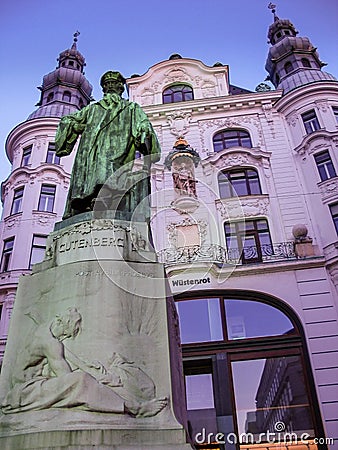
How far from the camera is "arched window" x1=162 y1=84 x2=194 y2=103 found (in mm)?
20609

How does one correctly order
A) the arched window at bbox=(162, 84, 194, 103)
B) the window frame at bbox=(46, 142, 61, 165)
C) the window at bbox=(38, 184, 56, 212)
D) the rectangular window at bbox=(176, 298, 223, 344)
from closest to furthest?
1. the rectangular window at bbox=(176, 298, 223, 344)
2. the window at bbox=(38, 184, 56, 212)
3. the window frame at bbox=(46, 142, 61, 165)
4. the arched window at bbox=(162, 84, 194, 103)

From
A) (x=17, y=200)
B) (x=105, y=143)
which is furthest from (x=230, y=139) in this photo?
(x=105, y=143)

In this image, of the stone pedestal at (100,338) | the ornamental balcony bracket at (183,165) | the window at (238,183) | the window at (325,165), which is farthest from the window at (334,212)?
the stone pedestal at (100,338)

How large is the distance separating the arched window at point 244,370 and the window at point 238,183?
15.8ft

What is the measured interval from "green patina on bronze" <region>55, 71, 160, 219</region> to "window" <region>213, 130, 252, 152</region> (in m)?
12.6

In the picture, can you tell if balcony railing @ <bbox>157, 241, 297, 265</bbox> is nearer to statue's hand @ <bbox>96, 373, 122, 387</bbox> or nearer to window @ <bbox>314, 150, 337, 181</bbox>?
window @ <bbox>314, 150, 337, 181</bbox>

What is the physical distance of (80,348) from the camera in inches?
149

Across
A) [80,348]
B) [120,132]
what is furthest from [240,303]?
[80,348]

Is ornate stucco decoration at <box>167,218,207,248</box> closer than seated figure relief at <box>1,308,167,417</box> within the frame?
No

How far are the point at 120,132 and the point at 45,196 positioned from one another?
12.7 meters

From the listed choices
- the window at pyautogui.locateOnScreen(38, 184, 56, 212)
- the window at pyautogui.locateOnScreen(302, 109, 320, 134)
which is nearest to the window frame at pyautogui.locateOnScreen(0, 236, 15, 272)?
the window at pyautogui.locateOnScreen(38, 184, 56, 212)

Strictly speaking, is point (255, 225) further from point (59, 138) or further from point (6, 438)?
point (6, 438)

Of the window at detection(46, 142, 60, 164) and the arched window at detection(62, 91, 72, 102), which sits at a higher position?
the arched window at detection(62, 91, 72, 102)

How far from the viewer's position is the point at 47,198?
17.6 m
